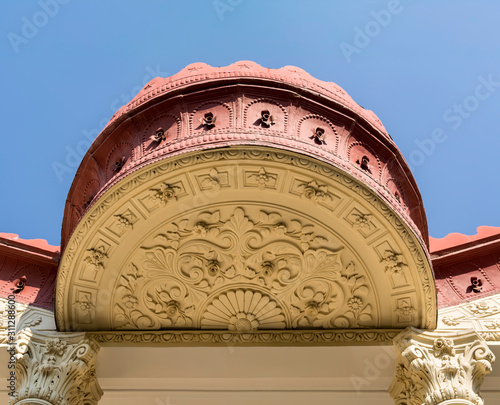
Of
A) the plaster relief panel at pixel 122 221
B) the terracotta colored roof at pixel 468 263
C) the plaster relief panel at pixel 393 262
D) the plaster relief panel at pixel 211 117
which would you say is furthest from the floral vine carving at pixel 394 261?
the plaster relief panel at pixel 122 221

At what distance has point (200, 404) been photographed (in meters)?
10.8

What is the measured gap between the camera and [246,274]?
32.6ft

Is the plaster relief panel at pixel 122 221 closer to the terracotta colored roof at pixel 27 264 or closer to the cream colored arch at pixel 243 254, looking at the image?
the cream colored arch at pixel 243 254

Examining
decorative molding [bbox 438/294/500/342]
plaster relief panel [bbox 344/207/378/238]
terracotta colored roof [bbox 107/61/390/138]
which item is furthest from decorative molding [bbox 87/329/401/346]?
terracotta colored roof [bbox 107/61/390/138]

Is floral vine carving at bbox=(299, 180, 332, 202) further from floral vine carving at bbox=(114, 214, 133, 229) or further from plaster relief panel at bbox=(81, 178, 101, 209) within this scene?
plaster relief panel at bbox=(81, 178, 101, 209)

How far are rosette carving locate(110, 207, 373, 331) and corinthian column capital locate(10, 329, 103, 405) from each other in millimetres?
738

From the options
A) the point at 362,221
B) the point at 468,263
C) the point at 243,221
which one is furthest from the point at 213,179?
the point at 468,263

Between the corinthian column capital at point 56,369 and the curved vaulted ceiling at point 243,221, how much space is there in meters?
0.35

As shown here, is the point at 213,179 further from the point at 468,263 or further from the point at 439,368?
the point at 468,263

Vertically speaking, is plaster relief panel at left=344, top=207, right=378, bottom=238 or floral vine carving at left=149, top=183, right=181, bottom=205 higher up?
floral vine carving at left=149, top=183, right=181, bottom=205

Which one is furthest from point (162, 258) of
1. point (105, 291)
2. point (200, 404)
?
point (200, 404)

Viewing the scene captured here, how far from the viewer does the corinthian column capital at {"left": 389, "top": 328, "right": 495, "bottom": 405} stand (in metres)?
8.71

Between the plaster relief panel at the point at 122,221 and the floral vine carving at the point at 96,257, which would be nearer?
the plaster relief panel at the point at 122,221

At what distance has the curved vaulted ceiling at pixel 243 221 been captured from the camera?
940 cm
